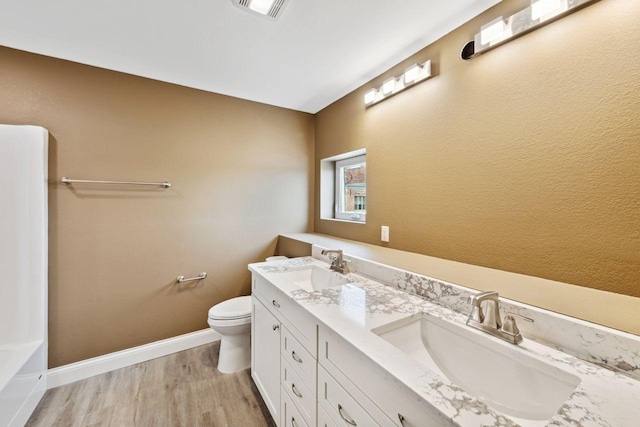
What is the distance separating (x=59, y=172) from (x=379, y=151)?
7.51 feet

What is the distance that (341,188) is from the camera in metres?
2.71

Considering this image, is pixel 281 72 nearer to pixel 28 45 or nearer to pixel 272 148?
pixel 272 148

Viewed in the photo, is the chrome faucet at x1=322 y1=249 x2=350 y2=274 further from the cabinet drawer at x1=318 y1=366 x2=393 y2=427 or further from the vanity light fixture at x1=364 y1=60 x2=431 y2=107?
the vanity light fixture at x1=364 y1=60 x2=431 y2=107

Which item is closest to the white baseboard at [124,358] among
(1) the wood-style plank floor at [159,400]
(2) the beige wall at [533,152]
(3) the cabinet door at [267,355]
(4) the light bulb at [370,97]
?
(1) the wood-style plank floor at [159,400]

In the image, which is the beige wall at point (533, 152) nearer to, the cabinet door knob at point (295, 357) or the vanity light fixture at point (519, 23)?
the vanity light fixture at point (519, 23)

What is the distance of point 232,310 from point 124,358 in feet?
2.97

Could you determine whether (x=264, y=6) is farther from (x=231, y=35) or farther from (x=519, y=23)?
(x=519, y=23)

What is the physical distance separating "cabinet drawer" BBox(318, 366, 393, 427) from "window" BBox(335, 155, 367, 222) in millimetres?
1540

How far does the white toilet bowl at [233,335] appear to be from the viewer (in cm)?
185

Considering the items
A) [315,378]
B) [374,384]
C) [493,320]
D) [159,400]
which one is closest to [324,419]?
[315,378]

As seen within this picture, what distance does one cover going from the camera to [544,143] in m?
1.10

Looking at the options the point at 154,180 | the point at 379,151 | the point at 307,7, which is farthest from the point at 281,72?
the point at 154,180

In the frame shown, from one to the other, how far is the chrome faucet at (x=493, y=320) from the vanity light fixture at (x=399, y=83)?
4.30 feet

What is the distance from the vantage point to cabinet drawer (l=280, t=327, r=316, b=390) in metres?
1.04
